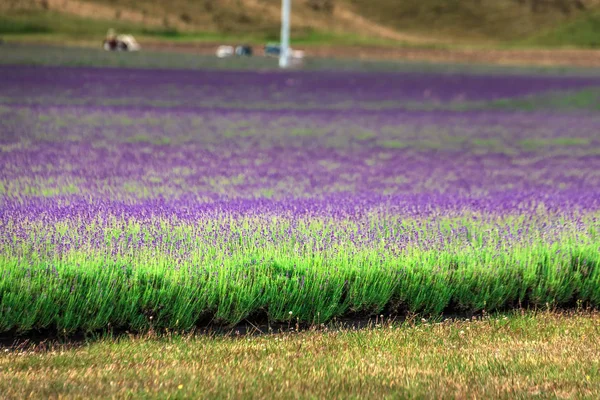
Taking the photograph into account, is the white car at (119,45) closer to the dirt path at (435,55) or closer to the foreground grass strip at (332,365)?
the dirt path at (435,55)

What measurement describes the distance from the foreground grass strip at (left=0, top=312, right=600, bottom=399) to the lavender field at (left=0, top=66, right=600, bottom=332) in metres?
0.36

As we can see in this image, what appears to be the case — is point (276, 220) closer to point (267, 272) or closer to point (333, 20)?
point (267, 272)

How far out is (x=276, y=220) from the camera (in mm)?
8078

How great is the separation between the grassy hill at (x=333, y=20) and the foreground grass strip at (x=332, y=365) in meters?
74.8

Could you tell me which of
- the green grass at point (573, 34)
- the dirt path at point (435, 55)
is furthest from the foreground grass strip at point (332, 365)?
the green grass at point (573, 34)

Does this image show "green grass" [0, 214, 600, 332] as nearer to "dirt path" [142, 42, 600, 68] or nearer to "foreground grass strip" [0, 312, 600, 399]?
"foreground grass strip" [0, 312, 600, 399]

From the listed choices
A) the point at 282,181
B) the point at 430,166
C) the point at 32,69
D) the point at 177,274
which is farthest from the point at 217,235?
the point at 32,69

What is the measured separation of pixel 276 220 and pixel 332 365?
2.60 metres

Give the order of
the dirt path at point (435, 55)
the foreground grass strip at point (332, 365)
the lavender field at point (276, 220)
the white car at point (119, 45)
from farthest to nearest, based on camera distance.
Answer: the dirt path at point (435, 55) < the white car at point (119, 45) < the lavender field at point (276, 220) < the foreground grass strip at point (332, 365)

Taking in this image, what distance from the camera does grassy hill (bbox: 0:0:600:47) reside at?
102m

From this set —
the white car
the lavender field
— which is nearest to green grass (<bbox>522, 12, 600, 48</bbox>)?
the white car

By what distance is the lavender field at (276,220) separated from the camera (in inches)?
265

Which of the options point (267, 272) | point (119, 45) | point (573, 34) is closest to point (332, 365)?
point (267, 272)

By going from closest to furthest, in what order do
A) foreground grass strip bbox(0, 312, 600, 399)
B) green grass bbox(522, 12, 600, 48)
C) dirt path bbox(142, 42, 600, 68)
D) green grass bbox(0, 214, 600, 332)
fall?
foreground grass strip bbox(0, 312, 600, 399)
green grass bbox(0, 214, 600, 332)
dirt path bbox(142, 42, 600, 68)
green grass bbox(522, 12, 600, 48)
